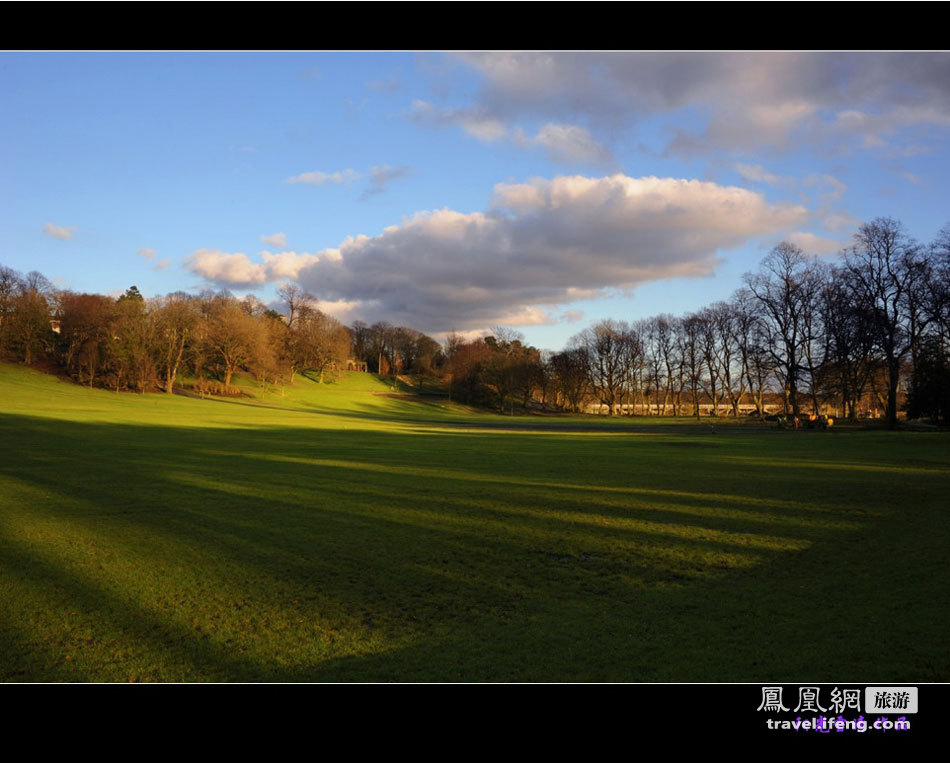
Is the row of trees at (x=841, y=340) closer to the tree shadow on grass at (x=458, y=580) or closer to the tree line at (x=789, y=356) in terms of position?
the tree line at (x=789, y=356)

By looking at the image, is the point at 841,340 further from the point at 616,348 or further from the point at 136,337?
the point at 136,337

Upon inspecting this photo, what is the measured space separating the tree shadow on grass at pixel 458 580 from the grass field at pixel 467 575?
4cm

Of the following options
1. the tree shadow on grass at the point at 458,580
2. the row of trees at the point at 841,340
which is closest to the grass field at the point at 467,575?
the tree shadow on grass at the point at 458,580

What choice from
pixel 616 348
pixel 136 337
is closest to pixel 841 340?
pixel 616 348

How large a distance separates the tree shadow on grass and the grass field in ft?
0.14

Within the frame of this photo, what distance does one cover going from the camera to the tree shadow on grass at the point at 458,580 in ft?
17.8

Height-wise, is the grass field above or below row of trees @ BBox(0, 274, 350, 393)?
below

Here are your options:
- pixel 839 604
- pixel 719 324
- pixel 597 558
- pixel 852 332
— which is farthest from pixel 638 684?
pixel 719 324

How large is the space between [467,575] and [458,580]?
268 millimetres

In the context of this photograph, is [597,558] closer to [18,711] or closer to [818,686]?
[818,686]

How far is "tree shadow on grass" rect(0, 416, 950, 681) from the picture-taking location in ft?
17.8

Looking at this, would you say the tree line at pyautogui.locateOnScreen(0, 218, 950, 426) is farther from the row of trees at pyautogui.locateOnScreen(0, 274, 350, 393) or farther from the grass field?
the grass field

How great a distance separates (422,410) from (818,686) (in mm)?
87840

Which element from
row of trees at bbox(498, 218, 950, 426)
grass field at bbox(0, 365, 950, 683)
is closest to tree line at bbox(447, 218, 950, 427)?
row of trees at bbox(498, 218, 950, 426)
